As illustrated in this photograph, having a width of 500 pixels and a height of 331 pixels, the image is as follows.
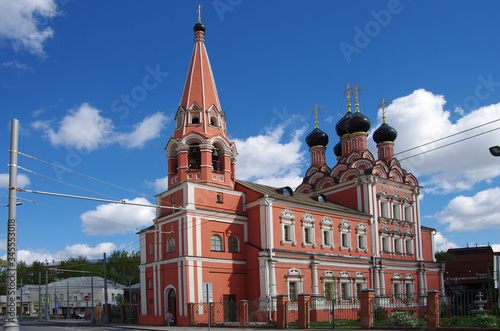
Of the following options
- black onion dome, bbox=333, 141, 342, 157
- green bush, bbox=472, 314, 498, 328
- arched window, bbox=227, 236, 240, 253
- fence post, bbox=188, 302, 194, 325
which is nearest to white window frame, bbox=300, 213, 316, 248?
arched window, bbox=227, 236, 240, 253

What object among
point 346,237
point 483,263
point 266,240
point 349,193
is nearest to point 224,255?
point 266,240

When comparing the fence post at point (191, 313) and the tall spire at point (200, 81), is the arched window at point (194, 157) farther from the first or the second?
the fence post at point (191, 313)

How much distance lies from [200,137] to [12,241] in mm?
20044

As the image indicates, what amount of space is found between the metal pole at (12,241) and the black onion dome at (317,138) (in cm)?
3674

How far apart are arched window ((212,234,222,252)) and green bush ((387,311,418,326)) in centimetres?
1208

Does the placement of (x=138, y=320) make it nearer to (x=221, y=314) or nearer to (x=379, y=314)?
(x=221, y=314)

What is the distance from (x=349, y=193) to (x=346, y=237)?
4.77 m

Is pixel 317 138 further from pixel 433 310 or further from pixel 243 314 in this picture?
pixel 433 310

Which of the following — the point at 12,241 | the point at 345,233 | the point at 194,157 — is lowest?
the point at 12,241

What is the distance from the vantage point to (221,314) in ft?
88.4

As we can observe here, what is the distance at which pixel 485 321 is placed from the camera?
1658 centimetres

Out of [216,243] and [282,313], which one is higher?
[216,243]

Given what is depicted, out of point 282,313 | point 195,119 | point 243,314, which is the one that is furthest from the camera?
point 195,119

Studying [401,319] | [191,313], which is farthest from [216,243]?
[401,319]
